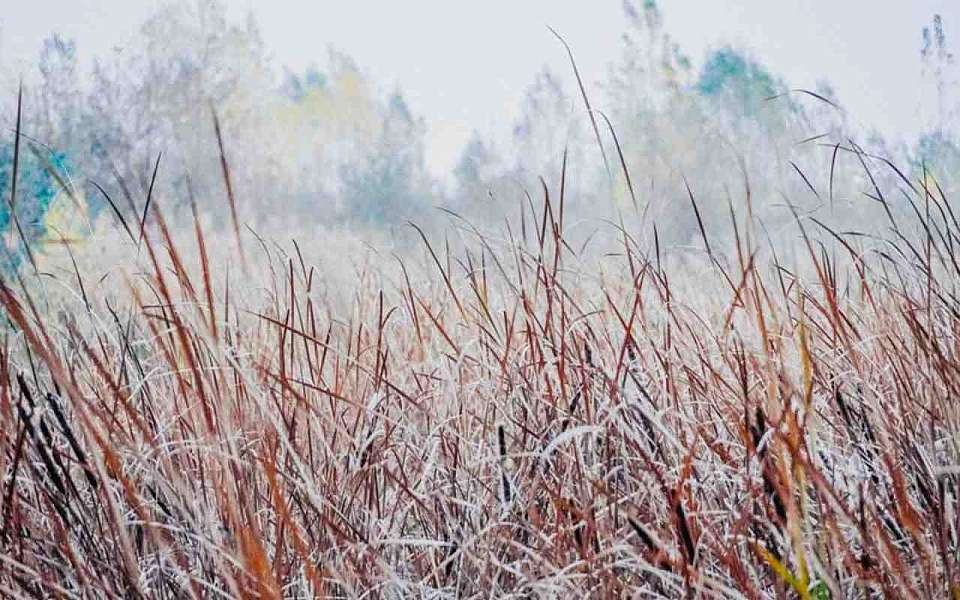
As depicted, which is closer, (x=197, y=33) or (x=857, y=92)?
(x=857, y=92)

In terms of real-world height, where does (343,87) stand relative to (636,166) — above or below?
above

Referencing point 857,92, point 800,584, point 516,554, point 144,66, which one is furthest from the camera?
point 144,66

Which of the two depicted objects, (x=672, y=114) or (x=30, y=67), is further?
(x=672, y=114)

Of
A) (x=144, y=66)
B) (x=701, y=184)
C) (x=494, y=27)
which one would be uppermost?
(x=144, y=66)

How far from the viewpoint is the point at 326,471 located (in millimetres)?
641

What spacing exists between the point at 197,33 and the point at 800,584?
388cm

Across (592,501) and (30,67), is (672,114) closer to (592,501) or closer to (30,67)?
(30,67)

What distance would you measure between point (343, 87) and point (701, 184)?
3.98 m

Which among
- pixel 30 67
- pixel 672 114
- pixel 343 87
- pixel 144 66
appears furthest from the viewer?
pixel 343 87

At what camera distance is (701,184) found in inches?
213

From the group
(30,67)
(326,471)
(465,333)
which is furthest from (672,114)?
(326,471)

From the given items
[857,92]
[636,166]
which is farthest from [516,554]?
[636,166]

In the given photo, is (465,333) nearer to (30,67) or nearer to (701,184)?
(30,67)

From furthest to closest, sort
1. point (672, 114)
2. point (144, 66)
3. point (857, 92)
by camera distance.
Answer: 1. point (672, 114)
2. point (144, 66)
3. point (857, 92)
